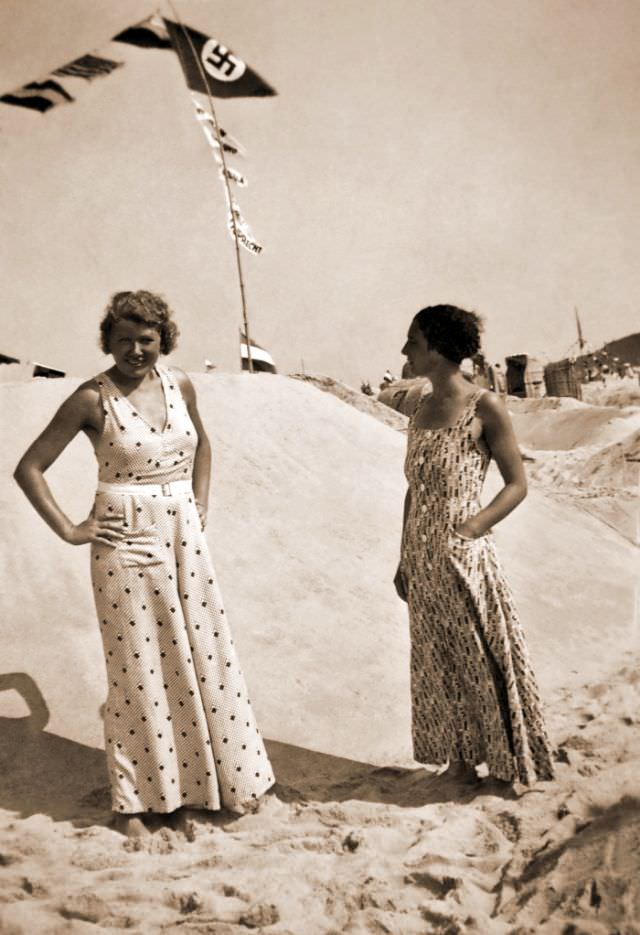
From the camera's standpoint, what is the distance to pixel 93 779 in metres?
3.08

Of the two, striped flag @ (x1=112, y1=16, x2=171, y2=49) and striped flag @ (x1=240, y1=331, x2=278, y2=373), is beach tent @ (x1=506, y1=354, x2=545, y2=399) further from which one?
striped flag @ (x1=112, y1=16, x2=171, y2=49)

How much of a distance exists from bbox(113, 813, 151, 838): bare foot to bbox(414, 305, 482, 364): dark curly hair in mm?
1793

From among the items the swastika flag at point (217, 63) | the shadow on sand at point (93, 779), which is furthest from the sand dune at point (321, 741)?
the swastika flag at point (217, 63)

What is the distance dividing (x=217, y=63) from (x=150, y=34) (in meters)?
0.71

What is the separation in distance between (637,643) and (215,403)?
13.4ft

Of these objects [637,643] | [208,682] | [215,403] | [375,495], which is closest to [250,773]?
[208,682]

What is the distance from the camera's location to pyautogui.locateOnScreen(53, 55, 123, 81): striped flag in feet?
20.8

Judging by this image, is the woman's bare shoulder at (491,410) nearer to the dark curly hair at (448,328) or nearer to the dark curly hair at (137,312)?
the dark curly hair at (448,328)

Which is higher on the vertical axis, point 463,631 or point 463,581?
point 463,581

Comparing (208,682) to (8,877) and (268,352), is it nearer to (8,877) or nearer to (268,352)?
(8,877)

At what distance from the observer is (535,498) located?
288 inches

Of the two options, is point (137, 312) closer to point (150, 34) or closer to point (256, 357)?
point (150, 34)

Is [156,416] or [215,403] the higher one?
[215,403]

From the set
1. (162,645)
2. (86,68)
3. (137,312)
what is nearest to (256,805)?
(162,645)
